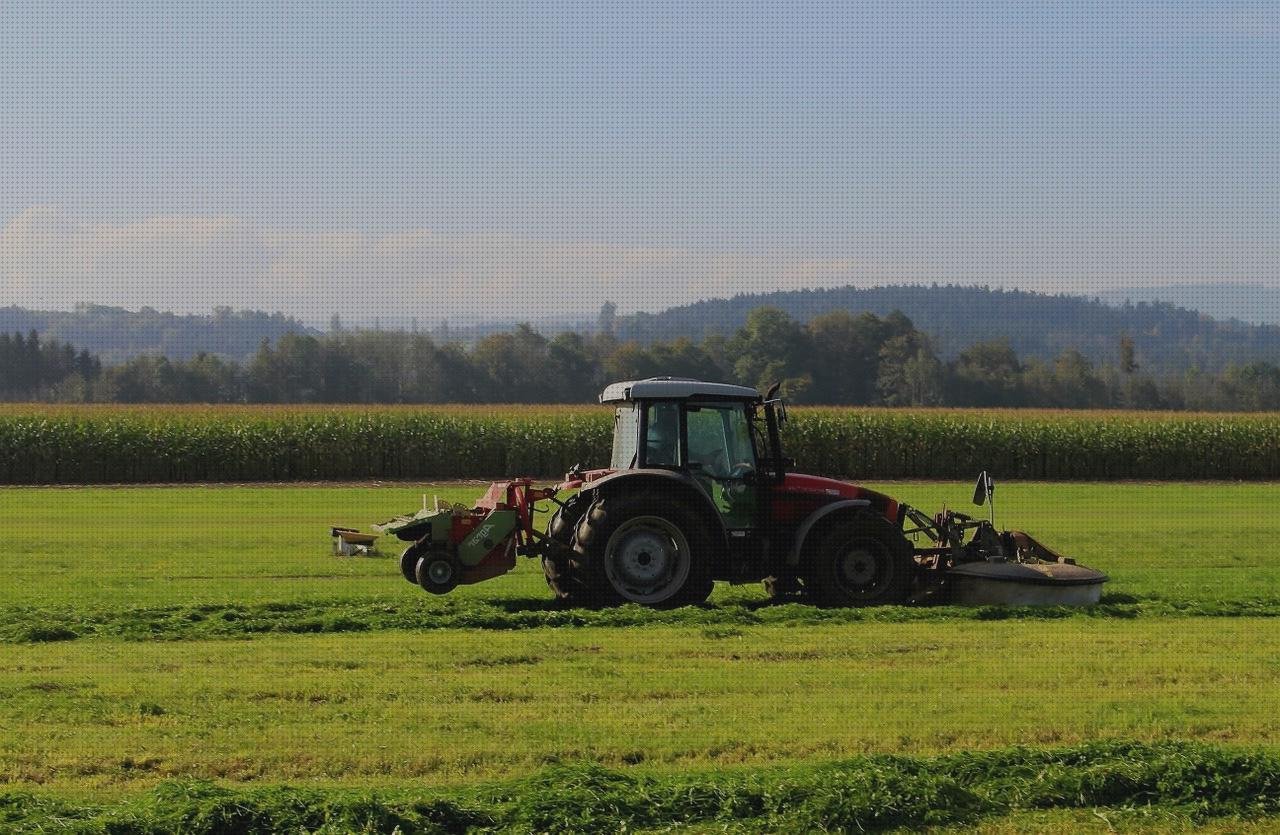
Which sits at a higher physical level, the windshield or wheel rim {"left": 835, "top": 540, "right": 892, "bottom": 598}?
the windshield

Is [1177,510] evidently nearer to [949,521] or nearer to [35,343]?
[949,521]

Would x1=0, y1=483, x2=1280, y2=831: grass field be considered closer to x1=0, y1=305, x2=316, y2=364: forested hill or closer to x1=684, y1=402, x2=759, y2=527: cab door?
x1=684, y1=402, x2=759, y2=527: cab door

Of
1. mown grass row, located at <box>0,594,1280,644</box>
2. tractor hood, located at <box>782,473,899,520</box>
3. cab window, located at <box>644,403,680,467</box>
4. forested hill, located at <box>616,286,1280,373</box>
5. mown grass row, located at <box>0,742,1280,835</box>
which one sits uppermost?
forested hill, located at <box>616,286,1280,373</box>

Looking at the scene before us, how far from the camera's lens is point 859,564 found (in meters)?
13.6

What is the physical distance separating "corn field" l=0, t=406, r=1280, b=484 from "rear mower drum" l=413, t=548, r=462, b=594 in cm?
2549

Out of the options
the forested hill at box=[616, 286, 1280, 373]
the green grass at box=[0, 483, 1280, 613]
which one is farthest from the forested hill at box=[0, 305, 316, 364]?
the green grass at box=[0, 483, 1280, 613]

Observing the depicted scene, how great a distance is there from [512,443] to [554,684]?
98.0 ft

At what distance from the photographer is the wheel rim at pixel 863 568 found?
532 inches

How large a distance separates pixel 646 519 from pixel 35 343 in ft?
240

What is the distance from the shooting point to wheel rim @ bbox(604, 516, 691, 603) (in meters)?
13.1

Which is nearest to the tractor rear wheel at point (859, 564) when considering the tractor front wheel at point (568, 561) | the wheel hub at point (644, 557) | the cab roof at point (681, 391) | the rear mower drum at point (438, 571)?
the wheel hub at point (644, 557)

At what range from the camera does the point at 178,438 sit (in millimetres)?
37250

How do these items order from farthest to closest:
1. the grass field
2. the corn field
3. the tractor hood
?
the corn field < the tractor hood < the grass field

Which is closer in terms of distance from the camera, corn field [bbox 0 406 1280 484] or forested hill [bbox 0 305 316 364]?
corn field [bbox 0 406 1280 484]
